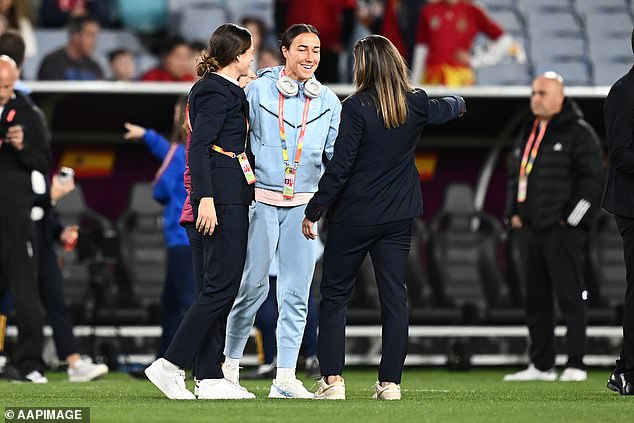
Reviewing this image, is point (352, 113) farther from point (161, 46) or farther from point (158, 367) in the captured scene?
point (161, 46)

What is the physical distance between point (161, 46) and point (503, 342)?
4624mm

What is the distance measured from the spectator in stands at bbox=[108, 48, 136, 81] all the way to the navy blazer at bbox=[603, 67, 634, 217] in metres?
5.97

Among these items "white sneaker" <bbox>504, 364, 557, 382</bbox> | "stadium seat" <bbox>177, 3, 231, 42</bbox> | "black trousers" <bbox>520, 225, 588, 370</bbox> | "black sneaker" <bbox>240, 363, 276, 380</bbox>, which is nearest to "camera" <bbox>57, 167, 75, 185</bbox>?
"black sneaker" <bbox>240, 363, 276, 380</bbox>

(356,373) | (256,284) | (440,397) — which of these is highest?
(256,284)

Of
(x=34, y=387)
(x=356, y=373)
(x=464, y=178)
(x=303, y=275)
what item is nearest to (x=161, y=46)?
(x=464, y=178)

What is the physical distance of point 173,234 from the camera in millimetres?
10016

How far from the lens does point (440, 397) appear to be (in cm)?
798

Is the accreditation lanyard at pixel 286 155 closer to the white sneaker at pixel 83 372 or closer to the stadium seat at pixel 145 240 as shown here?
the white sneaker at pixel 83 372

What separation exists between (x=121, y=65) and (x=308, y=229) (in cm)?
605

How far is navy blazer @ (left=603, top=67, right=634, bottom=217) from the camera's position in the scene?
7.86 meters

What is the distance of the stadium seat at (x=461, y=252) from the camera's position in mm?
12766

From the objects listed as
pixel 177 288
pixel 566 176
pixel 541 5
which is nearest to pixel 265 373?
pixel 177 288

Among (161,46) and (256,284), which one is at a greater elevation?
(161,46)

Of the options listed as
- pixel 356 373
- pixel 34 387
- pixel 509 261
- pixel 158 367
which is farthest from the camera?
pixel 509 261
